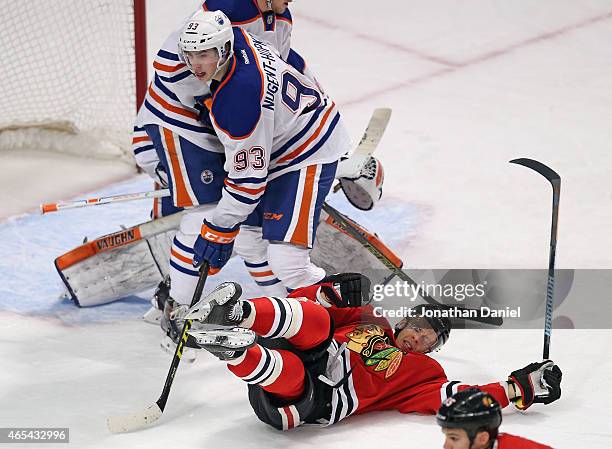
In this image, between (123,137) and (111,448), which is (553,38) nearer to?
(123,137)

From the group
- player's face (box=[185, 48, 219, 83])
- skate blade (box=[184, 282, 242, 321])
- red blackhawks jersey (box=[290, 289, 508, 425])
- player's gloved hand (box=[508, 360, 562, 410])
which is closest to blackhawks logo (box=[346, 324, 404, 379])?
red blackhawks jersey (box=[290, 289, 508, 425])

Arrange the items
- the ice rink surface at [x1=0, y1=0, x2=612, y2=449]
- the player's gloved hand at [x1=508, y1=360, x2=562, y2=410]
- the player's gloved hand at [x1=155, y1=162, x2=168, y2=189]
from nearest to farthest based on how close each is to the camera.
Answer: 1. the player's gloved hand at [x1=508, y1=360, x2=562, y2=410]
2. the ice rink surface at [x1=0, y1=0, x2=612, y2=449]
3. the player's gloved hand at [x1=155, y1=162, x2=168, y2=189]

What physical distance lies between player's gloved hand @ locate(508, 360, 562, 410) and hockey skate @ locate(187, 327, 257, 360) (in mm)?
731

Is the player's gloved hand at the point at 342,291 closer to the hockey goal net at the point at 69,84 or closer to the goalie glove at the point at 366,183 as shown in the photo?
the goalie glove at the point at 366,183

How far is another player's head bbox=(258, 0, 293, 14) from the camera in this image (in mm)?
3730

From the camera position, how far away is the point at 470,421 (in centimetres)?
242

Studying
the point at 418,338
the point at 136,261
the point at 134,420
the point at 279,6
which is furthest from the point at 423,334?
the point at 136,261

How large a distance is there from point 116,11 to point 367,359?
265 centimetres

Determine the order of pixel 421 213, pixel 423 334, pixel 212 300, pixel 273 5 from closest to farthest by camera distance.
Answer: pixel 212 300, pixel 423 334, pixel 273 5, pixel 421 213

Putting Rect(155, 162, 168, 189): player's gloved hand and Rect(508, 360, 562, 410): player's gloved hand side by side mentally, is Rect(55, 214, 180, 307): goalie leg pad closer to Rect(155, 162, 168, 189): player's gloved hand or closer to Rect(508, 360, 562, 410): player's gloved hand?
Rect(155, 162, 168, 189): player's gloved hand

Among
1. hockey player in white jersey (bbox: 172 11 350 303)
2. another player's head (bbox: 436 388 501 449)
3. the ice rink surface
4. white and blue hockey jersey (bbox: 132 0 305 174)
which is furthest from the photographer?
white and blue hockey jersey (bbox: 132 0 305 174)

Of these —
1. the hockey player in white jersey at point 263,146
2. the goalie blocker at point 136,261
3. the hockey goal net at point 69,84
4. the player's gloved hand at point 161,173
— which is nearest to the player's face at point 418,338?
the hockey player in white jersey at point 263,146

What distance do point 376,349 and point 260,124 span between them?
0.70 m

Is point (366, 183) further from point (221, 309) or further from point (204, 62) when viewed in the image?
point (221, 309)
